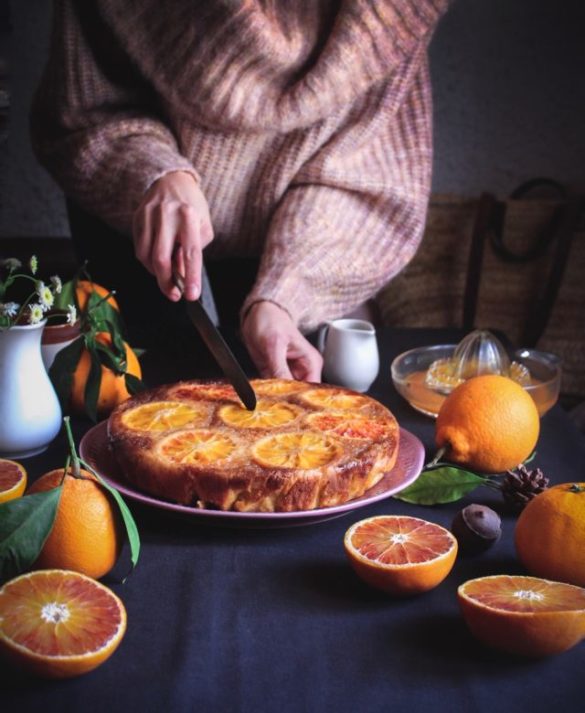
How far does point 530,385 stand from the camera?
44.9 inches

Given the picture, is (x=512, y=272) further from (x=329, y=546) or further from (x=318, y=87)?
(x=329, y=546)

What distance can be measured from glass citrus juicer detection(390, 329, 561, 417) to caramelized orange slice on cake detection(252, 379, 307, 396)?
178 mm

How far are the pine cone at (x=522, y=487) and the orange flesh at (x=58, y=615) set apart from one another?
0.44 m

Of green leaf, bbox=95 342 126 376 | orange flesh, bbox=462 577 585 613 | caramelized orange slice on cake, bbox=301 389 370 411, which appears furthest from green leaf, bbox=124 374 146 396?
orange flesh, bbox=462 577 585 613

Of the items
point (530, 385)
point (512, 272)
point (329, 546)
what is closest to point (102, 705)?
point (329, 546)

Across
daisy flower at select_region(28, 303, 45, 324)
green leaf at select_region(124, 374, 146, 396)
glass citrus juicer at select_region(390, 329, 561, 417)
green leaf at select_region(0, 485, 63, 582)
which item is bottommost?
glass citrus juicer at select_region(390, 329, 561, 417)

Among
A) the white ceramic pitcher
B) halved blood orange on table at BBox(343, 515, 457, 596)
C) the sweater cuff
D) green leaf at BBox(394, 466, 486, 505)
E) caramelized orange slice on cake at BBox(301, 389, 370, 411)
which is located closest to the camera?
halved blood orange on table at BBox(343, 515, 457, 596)

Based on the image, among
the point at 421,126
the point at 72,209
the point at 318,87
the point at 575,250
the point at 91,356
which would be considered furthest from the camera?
the point at 575,250

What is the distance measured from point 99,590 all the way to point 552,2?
8.91ft

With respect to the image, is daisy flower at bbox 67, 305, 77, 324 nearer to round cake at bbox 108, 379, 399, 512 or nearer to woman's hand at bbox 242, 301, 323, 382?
round cake at bbox 108, 379, 399, 512

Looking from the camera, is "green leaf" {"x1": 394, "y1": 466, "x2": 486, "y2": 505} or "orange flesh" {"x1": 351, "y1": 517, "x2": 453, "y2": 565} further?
"green leaf" {"x1": 394, "y1": 466, "x2": 486, "y2": 505}

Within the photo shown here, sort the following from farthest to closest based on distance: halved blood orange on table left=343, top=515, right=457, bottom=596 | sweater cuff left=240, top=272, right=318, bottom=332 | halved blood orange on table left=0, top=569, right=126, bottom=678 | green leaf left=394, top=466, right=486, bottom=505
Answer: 1. sweater cuff left=240, top=272, right=318, bottom=332
2. green leaf left=394, top=466, right=486, bottom=505
3. halved blood orange on table left=343, top=515, right=457, bottom=596
4. halved blood orange on table left=0, top=569, right=126, bottom=678

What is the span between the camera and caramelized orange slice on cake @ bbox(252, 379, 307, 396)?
1051 millimetres

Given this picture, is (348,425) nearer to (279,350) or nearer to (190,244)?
(279,350)
